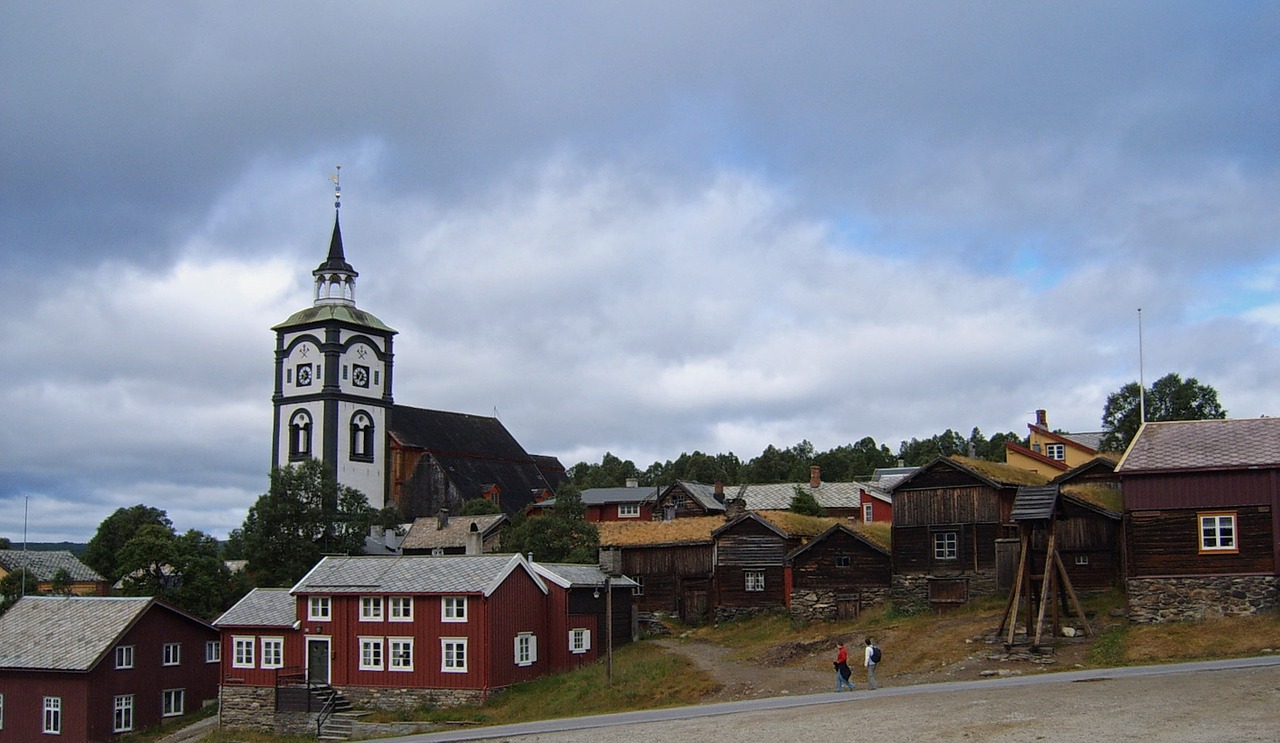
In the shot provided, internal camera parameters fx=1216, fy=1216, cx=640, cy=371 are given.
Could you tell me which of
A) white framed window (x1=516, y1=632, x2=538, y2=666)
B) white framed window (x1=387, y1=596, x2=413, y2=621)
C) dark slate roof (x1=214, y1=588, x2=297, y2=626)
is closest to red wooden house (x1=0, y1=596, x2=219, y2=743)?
dark slate roof (x1=214, y1=588, x2=297, y2=626)

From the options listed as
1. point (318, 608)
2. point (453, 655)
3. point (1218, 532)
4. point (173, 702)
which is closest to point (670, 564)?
point (453, 655)

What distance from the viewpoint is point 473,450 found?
111 meters

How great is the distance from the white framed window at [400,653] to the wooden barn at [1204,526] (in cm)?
2690

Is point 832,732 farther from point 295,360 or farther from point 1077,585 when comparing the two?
point 295,360

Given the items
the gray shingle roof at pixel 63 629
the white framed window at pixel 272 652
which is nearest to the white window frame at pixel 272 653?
the white framed window at pixel 272 652

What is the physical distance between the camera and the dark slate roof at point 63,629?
164 feet

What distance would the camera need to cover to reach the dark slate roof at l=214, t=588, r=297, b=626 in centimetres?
5131

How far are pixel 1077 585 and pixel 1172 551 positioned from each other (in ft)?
24.2

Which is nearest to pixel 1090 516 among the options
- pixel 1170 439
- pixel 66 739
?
pixel 1170 439

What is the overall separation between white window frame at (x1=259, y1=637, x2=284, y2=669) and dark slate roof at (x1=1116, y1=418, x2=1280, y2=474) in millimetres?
33798

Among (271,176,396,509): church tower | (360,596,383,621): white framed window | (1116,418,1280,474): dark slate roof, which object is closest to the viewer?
(1116,418,1280,474): dark slate roof

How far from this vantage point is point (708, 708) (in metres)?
36.2

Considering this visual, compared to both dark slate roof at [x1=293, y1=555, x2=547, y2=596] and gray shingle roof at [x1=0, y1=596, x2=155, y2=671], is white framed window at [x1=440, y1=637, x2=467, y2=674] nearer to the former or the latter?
dark slate roof at [x1=293, y1=555, x2=547, y2=596]

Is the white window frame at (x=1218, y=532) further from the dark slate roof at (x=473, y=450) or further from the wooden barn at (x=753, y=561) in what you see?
the dark slate roof at (x=473, y=450)
